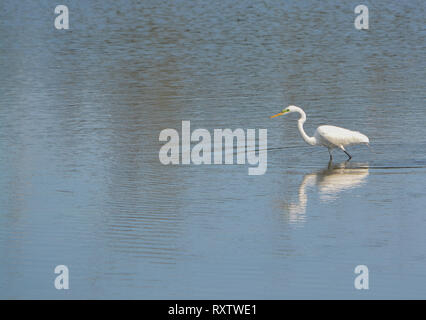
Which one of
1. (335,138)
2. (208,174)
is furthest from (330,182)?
(208,174)

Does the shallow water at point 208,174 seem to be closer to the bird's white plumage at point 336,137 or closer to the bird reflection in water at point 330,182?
the bird reflection in water at point 330,182

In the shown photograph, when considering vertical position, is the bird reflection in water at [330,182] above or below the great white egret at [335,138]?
below

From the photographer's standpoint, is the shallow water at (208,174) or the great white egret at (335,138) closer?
the shallow water at (208,174)

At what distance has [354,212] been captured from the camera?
41.6 feet

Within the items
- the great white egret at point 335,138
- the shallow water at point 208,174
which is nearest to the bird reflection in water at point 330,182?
the shallow water at point 208,174

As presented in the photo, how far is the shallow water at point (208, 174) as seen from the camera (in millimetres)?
10453

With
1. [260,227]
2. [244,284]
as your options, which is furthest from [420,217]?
[244,284]

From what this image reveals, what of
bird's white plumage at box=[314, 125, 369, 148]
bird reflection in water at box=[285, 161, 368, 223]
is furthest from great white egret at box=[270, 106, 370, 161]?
bird reflection in water at box=[285, 161, 368, 223]

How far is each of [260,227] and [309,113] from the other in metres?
8.40

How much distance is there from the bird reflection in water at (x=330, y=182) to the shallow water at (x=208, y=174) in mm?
39

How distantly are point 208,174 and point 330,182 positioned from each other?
193 cm

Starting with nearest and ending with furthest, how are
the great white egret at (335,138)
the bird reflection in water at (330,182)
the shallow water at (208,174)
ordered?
the shallow water at (208,174)
the bird reflection in water at (330,182)
the great white egret at (335,138)

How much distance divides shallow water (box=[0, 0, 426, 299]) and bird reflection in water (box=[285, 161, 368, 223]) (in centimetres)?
4

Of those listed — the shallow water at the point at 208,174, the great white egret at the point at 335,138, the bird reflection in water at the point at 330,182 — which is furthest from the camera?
the great white egret at the point at 335,138
